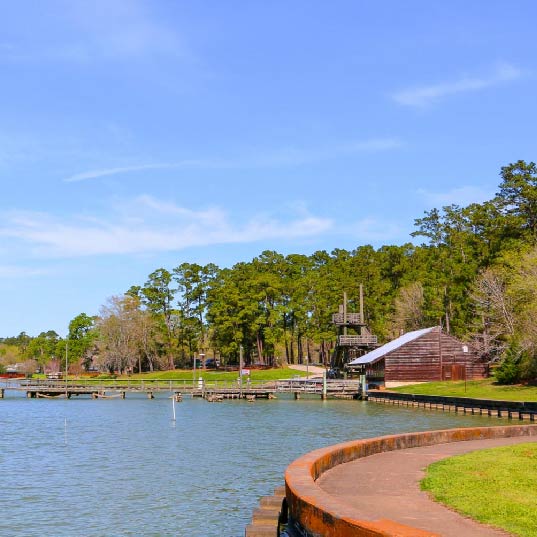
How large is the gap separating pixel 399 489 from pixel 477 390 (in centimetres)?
5285

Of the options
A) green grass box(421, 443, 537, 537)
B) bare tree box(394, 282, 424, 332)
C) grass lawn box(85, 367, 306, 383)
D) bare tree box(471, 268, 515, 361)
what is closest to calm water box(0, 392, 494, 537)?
green grass box(421, 443, 537, 537)

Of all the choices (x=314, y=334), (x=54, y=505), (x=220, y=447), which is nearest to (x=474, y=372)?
(x=314, y=334)

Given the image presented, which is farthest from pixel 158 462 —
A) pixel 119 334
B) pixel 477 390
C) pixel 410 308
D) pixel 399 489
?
pixel 119 334

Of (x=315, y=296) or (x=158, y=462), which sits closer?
(x=158, y=462)

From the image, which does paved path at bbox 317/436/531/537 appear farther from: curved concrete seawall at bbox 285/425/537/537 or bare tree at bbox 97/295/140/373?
bare tree at bbox 97/295/140/373

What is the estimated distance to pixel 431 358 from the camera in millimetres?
77125

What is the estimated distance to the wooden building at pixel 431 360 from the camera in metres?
76.7

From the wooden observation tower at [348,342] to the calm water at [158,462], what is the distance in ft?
105

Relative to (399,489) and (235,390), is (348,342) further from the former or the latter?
(399,489)

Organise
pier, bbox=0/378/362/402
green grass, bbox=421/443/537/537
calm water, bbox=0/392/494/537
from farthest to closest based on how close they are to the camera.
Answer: pier, bbox=0/378/362/402
calm water, bbox=0/392/494/537
green grass, bbox=421/443/537/537

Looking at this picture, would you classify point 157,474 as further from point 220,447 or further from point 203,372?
point 203,372

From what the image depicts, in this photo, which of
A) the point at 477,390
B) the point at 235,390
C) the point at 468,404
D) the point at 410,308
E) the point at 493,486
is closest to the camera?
the point at 493,486

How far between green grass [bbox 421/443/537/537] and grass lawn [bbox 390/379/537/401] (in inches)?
1477

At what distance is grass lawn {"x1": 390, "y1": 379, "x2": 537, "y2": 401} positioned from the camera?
2117 inches
